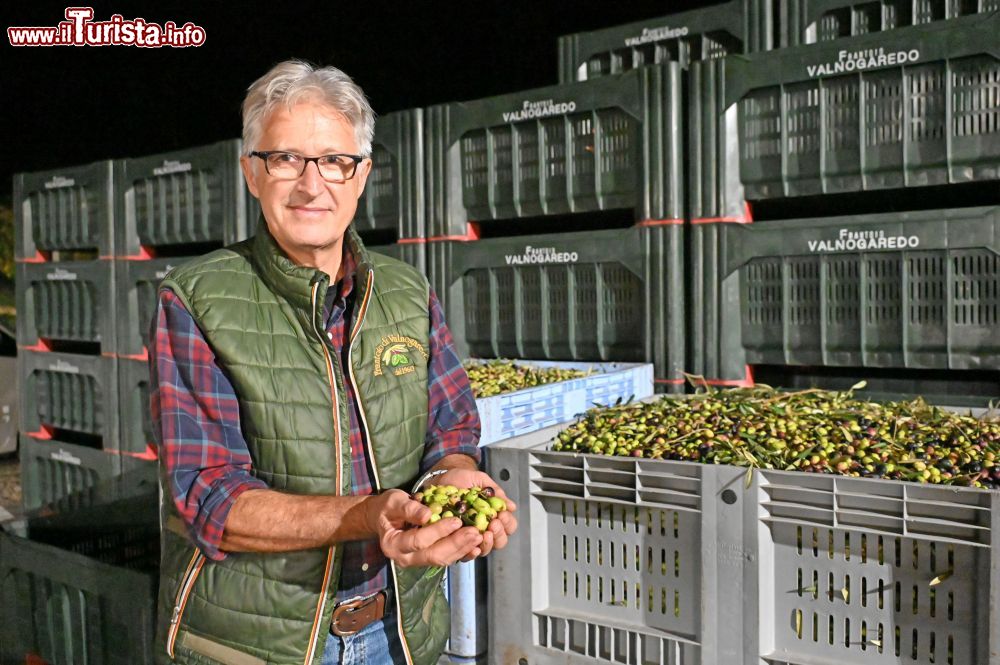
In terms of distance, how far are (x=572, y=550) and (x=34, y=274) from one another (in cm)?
478

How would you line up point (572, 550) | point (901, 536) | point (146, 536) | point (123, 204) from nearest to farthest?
1. point (901, 536)
2. point (572, 550)
3. point (146, 536)
4. point (123, 204)

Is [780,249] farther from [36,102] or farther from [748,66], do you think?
[36,102]

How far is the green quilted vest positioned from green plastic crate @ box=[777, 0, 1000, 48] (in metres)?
2.40

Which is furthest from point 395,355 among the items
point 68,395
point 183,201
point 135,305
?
point 68,395

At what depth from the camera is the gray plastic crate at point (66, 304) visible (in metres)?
5.29

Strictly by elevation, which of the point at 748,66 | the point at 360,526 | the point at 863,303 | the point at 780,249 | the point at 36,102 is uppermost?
the point at 36,102

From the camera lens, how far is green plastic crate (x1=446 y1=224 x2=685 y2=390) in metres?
3.44

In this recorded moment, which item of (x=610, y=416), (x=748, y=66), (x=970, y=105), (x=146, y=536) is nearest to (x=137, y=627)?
(x=146, y=536)

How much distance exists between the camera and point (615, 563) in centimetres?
237

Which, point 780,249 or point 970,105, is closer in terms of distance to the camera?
point 970,105

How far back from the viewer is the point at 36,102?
705 centimetres

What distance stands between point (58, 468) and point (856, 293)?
487 centimetres

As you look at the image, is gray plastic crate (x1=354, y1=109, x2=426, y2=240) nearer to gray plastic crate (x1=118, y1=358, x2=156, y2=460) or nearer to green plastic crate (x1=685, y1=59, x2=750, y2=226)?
green plastic crate (x1=685, y1=59, x2=750, y2=226)
